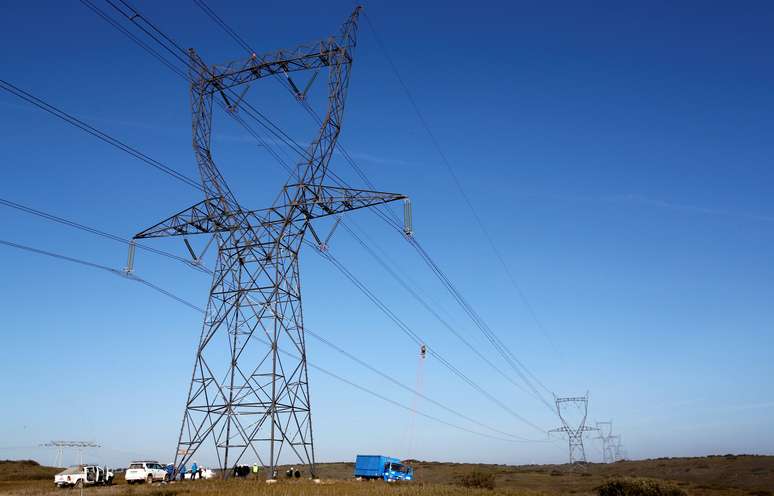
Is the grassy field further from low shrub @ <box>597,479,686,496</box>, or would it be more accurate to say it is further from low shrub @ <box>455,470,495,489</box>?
low shrub @ <box>597,479,686,496</box>

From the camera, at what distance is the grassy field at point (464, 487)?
34.7m

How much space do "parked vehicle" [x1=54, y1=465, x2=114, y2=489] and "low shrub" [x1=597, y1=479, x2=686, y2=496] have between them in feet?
124

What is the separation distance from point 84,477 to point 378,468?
2940 cm

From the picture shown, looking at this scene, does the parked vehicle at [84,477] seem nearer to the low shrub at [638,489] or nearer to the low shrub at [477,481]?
the low shrub at [477,481]

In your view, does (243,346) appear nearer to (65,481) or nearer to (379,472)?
(65,481)

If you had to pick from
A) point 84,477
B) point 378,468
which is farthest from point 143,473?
point 378,468

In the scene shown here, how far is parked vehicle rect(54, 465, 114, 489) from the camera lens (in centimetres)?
4719

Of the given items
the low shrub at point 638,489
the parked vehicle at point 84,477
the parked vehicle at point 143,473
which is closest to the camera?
the low shrub at point 638,489

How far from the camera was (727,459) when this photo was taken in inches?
4601

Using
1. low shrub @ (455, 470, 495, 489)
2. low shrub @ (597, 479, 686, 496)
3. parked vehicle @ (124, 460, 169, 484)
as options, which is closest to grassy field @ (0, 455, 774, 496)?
low shrub @ (455, 470, 495, 489)

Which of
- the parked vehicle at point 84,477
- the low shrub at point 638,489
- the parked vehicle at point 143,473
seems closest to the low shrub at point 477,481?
the low shrub at point 638,489

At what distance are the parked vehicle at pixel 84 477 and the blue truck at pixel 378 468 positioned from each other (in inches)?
980

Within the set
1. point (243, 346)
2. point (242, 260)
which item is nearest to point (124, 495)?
point (243, 346)

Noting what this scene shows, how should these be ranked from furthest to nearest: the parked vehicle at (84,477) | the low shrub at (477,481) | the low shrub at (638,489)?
the low shrub at (477,481)
the parked vehicle at (84,477)
the low shrub at (638,489)
